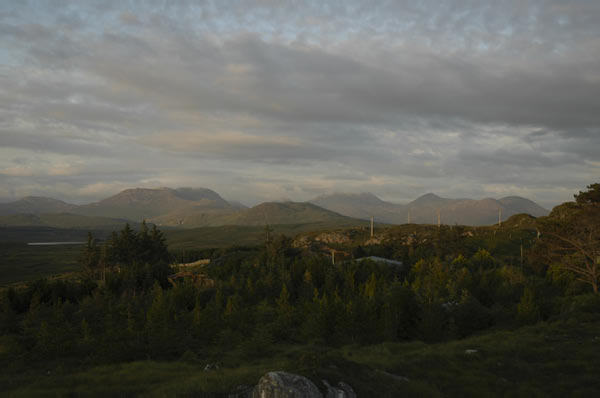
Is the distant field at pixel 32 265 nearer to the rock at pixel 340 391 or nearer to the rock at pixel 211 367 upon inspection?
the rock at pixel 211 367

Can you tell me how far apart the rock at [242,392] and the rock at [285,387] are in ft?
1.93

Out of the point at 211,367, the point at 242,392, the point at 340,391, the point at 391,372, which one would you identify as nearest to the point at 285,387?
the point at 242,392

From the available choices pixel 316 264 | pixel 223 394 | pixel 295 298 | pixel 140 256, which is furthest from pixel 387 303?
pixel 140 256

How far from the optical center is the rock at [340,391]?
45.7 ft

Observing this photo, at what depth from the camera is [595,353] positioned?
72.1 ft

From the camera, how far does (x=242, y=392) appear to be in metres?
14.2

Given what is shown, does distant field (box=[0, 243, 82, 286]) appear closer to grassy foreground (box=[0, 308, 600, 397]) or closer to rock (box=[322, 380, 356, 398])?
grassy foreground (box=[0, 308, 600, 397])

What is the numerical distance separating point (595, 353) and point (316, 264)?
49.0m

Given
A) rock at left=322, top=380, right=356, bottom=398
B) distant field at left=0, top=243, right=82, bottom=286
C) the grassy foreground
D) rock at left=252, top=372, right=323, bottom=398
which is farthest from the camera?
distant field at left=0, top=243, right=82, bottom=286

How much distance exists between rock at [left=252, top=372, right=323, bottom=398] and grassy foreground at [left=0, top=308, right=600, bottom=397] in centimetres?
82

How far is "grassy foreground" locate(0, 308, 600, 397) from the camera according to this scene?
625 inches

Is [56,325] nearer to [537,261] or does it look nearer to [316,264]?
[316,264]

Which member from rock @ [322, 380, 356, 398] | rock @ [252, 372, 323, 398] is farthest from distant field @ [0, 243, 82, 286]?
rock @ [322, 380, 356, 398]

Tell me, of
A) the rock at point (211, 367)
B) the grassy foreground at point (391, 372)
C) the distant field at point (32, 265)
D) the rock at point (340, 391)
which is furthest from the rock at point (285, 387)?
the distant field at point (32, 265)
